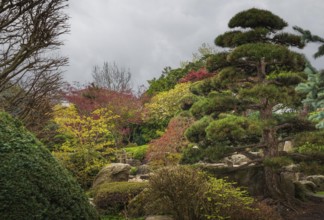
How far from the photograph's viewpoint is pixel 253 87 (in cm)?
937

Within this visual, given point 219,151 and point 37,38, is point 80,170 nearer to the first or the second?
point 219,151

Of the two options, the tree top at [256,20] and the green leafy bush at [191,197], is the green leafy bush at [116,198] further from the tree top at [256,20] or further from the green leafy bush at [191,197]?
the tree top at [256,20]

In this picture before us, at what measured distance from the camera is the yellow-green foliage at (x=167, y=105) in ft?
76.7

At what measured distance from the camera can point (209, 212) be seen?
22.2ft

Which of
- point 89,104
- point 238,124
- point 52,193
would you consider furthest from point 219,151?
point 89,104

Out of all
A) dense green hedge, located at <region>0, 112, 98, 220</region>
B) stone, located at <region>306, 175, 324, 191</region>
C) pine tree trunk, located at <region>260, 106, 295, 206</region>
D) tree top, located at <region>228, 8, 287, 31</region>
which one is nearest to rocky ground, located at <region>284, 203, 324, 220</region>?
pine tree trunk, located at <region>260, 106, 295, 206</region>

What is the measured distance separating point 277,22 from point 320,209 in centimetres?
470

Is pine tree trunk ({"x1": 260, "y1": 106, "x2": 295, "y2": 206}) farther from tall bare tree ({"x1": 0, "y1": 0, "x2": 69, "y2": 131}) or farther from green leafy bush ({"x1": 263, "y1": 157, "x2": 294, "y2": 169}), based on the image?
tall bare tree ({"x1": 0, "y1": 0, "x2": 69, "y2": 131})

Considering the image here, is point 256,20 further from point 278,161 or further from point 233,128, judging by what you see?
point 278,161

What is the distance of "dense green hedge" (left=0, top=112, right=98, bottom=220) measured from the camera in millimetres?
4082

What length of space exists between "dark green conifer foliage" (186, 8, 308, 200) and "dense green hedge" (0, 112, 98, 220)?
4.98 metres

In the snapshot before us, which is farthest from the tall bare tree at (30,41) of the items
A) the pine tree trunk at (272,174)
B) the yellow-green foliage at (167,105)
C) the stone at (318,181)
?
the yellow-green foliage at (167,105)

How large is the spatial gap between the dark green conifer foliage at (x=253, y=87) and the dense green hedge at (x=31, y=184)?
4977 millimetres

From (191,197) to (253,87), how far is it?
3.73m
